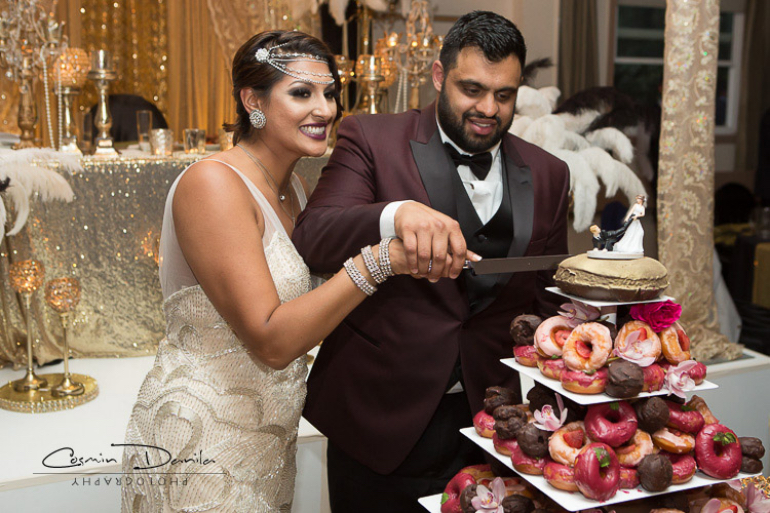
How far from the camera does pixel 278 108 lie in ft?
5.54

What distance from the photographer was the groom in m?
1.61

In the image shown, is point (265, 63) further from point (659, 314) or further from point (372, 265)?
point (659, 314)

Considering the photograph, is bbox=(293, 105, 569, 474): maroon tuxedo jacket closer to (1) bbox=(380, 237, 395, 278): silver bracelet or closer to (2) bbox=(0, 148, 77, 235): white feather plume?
(1) bbox=(380, 237, 395, 278): silver bracelet

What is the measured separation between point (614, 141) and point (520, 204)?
1.71 meters

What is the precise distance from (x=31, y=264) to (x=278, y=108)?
1.70m

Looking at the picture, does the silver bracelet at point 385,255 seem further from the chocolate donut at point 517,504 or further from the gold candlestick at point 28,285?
the gold candlestick at point 28,285

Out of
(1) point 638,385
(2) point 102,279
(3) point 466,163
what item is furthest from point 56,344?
(1) point 638,385

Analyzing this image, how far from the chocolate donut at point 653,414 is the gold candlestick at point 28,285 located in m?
2.42

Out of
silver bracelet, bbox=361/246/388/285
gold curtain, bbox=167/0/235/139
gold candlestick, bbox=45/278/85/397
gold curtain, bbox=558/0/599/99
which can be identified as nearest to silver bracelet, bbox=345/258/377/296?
silver bracelet, bbox=361/246/388/285

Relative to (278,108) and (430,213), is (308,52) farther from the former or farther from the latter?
(430,213)

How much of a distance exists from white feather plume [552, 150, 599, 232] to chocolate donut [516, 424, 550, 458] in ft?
6.16

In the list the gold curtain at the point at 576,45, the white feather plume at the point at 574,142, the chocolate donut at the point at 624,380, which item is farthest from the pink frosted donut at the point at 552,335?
the gold curtain at the point at 576,45

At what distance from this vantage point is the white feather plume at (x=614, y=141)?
3.15 m

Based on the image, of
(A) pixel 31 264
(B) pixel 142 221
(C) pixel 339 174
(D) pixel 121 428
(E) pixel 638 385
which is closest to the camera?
(E) pixel 638 385
